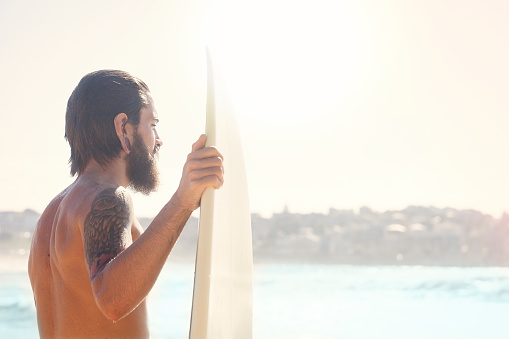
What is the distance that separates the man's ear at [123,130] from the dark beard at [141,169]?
0.05ft

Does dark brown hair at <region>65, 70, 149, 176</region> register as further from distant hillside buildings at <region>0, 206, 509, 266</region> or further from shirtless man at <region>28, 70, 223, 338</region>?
distant hillside buildings at <region>0, 206, 509, 266</region>

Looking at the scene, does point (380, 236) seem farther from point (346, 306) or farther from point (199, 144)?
point (199, 144)

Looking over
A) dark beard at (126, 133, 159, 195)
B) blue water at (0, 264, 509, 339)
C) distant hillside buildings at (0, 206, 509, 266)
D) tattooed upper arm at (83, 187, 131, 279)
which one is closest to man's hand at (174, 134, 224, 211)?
tattooed upper arm at (83, 187, 131, 279)

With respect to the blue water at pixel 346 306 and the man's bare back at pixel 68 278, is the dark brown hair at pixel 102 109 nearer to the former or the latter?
the man's bare back at pixel 68 278

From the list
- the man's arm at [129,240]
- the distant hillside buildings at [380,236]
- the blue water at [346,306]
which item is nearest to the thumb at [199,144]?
the man's arm at [129,240]

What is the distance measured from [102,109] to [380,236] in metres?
31.3

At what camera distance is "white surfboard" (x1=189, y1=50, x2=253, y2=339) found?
1.33 metres

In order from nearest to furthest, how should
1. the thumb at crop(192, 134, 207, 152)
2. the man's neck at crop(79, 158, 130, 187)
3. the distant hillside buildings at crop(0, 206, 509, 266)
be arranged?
the thumb at crop(192, 134, 207, 152) < the man's neck at crop(79, 158, 130, 187) < the distant hillside buildings at crop(0, 206, 509, 266)

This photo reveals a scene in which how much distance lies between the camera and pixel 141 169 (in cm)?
157

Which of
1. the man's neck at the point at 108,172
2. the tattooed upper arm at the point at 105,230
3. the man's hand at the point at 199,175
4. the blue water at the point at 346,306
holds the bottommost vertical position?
the blue water at the point at 346,306

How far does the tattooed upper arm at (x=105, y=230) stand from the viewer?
1262 mm

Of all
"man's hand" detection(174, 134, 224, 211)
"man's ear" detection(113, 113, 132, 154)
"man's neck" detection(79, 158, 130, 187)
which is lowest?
"man's hand" detection(174, 134, 224, 211)

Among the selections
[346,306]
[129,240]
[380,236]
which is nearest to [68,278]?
[129,240]

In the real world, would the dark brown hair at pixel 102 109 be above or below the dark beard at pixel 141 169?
above
